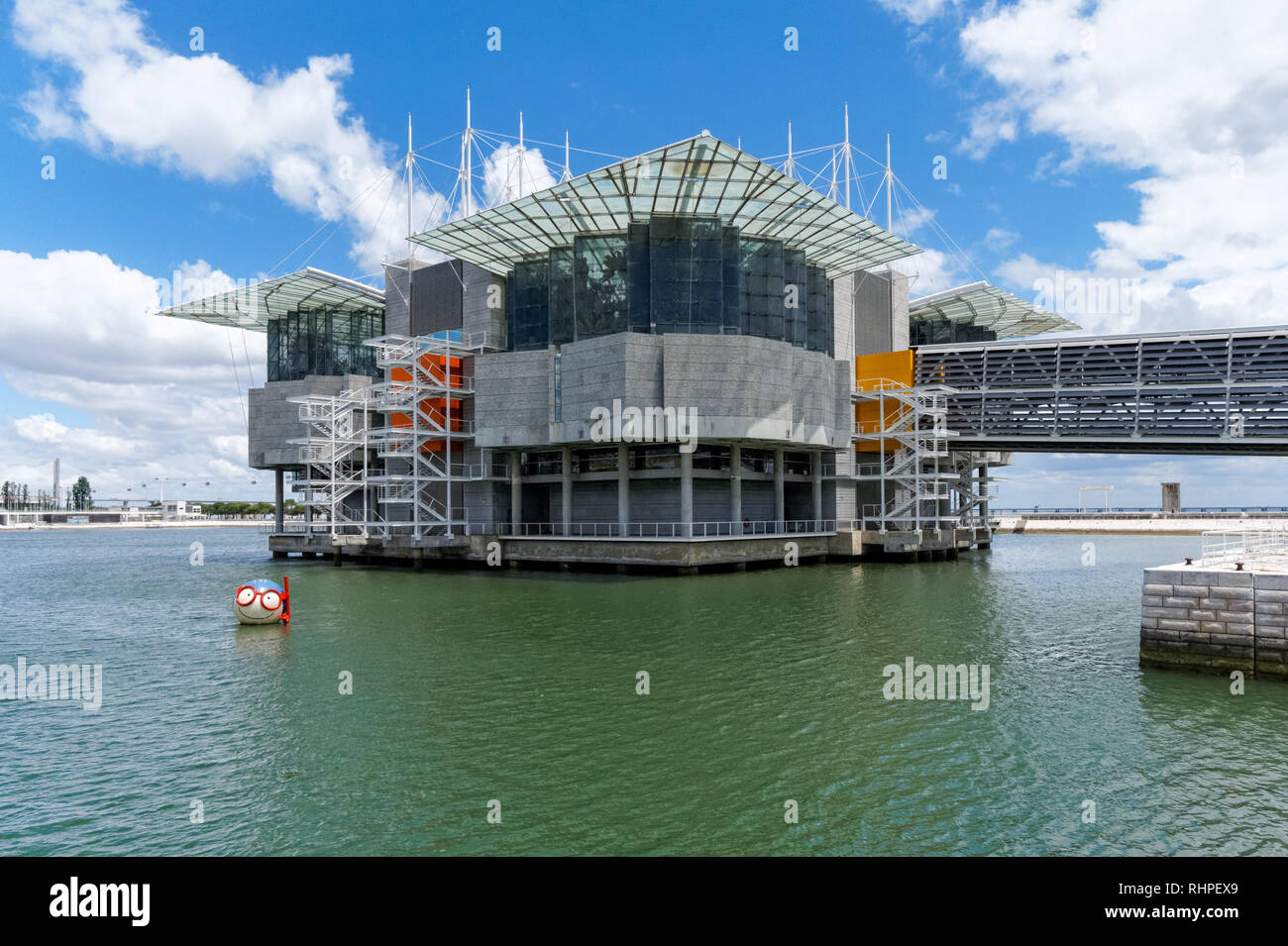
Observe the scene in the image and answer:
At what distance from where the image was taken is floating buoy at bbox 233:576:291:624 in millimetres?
28953

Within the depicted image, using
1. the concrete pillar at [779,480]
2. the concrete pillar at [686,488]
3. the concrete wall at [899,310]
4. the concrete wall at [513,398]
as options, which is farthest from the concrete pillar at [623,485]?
the concrete wall at [899,310]

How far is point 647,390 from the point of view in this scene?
49500 millimetres

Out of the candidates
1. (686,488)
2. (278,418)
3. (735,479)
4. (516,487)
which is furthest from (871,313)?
(278,418)

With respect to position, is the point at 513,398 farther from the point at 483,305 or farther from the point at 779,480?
the point at 779,480

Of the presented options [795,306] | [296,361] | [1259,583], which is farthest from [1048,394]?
[296,361]

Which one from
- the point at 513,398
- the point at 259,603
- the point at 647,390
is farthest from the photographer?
the point at 513,398

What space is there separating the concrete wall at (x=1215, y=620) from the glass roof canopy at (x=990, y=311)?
61563 millimetres

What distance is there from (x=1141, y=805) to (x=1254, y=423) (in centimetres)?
5948

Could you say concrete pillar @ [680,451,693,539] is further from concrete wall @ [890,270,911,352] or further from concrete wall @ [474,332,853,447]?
concrete wall @ [890,270,911,352]

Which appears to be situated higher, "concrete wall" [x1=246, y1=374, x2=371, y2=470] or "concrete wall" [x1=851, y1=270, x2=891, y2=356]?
"concrete wall" [x1=851, y1=270, x2=891, y2=356]

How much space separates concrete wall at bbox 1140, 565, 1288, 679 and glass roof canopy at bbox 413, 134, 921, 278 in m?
33.6

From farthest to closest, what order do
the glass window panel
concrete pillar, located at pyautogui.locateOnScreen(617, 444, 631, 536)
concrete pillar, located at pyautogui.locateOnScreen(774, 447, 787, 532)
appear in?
concrete pillar, located at pyautogui.locateOnScreen(774, 447, 787, 532), the glass window panel, concrete pillar, located at pyautogui.locateOnScreen(617, 444, 631, 536)

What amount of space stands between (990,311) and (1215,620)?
71657mm

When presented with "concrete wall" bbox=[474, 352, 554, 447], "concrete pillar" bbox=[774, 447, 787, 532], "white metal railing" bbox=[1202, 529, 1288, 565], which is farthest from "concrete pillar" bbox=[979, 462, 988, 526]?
"white metal railing" bbox=[1202, 529, 1288, 565]
